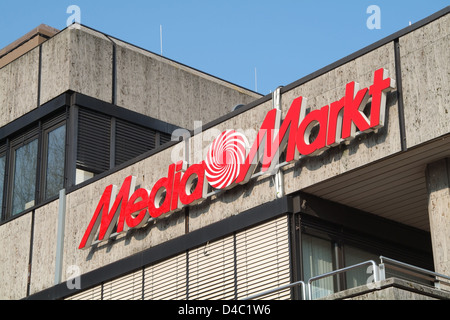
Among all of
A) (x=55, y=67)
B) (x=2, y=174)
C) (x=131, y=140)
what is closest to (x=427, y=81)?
(x=131, y=140)

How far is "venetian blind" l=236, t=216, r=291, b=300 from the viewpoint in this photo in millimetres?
20250

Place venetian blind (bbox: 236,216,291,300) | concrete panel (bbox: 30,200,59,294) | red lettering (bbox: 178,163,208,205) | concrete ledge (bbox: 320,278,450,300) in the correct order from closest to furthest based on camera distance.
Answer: concrete ledge (bbox: 320,278,450,300)
venetian blind (bbox: 236,216,291,300)
red lettering (bbox: 178,163,208,205)
concrete panel (bbox: 30,200,59,294)

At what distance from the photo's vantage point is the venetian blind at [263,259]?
20250mm

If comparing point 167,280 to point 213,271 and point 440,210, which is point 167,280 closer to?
point 213,271

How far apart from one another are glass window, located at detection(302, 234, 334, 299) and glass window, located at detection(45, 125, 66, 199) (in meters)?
9.55

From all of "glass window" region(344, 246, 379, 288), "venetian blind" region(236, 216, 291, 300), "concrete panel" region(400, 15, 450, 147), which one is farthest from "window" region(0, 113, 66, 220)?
"concrete panel" region(400, 15, 450, 147)

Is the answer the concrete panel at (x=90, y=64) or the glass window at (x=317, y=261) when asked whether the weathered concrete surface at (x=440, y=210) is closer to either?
the glass window at (x=317, y=261)

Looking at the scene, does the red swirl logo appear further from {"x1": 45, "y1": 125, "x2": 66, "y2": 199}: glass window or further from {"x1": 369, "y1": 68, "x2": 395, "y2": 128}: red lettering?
{"x1": 45, "y1": 125, "x2": 66, "y2": 199}: glass window

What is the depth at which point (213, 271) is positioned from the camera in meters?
21.9

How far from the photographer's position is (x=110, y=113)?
28.9 meters
